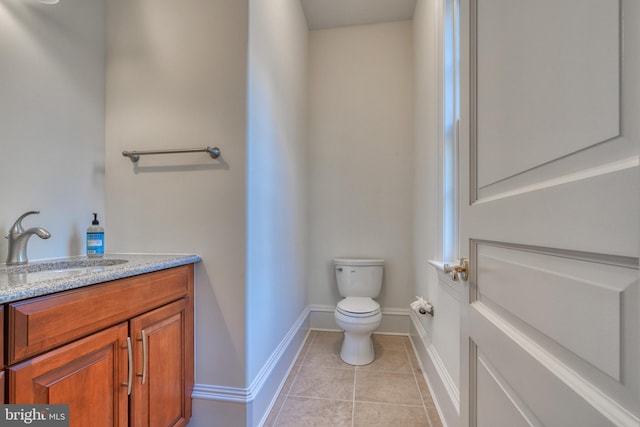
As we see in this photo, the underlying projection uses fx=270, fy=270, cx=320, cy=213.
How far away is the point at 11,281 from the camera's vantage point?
29.8 inches

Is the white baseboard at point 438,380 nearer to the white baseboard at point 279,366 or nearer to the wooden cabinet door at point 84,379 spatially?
the white baseboard at point 279,366

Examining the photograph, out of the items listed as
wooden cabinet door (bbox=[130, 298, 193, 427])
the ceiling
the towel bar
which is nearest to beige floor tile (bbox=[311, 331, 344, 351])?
wooden cabinet door (bbox=[130, 298, 193, 427])

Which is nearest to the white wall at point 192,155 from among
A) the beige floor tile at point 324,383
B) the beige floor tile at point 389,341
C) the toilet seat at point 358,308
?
the beige floor tile at point 324,383

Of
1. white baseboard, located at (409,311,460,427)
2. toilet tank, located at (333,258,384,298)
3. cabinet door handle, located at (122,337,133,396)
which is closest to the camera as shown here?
cabinet door handle, located at (122,337,133,396)

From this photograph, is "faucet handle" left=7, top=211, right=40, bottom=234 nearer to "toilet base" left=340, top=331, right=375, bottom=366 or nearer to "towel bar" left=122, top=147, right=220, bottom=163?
"towel bar" left=122, top=147, right=220, bottom=163

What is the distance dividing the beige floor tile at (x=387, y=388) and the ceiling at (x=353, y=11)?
300cm

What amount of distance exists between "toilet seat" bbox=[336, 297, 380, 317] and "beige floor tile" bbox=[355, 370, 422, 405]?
0.40 metres

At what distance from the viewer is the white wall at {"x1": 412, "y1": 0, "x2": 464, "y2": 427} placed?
4.48 feet

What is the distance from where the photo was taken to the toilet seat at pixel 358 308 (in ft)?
6.44

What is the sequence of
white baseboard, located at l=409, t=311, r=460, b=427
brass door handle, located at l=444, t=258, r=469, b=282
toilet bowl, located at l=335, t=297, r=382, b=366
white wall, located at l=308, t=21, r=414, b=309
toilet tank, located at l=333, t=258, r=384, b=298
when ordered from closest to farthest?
1. brass door handle, located at l=444, t=258, r=469, b=282
2. white baseboard, located at l=409, t=311, r=460, b=427
3. toilet bowl, located at l=335, t=297, r=382, b=366
4. toilet tank, located at l=333, t=258, r=384, b=298
5. white wall, located at l=308, t=21, r=414, b=309

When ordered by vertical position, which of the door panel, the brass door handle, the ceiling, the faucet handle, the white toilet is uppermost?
the ceiling

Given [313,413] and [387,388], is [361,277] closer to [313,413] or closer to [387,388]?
[387,388]

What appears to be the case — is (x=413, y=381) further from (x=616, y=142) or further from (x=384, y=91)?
(x=384, y=91)

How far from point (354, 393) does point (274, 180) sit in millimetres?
1422
